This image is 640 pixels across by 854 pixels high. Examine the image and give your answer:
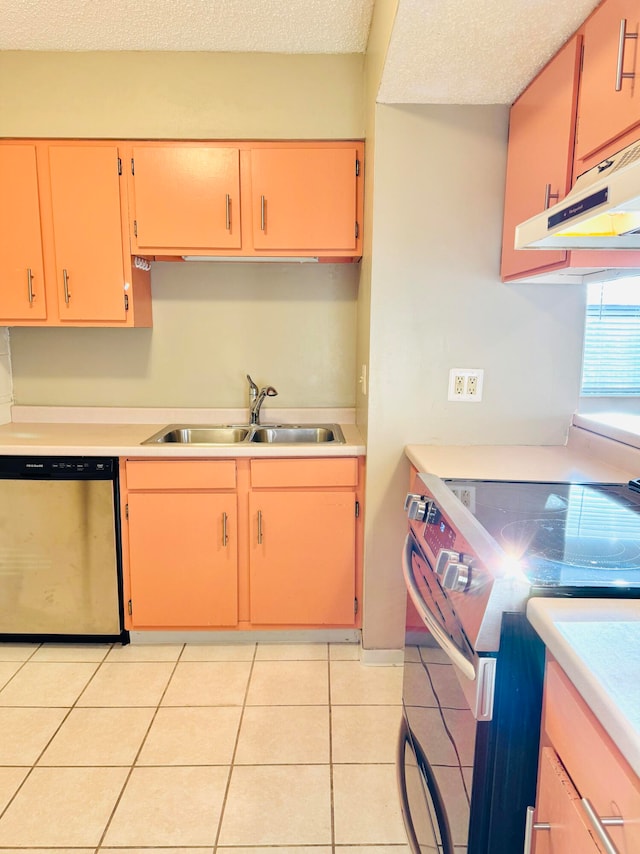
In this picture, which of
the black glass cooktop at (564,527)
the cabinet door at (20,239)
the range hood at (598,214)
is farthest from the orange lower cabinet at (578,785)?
the cabinet door at (20,239)

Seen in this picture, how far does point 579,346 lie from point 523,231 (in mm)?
887

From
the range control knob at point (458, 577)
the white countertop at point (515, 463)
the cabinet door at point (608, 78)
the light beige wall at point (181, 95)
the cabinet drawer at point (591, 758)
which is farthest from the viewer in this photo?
the light beige wall at point (181, 95)

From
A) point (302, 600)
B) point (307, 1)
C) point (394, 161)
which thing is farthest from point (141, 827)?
point (307, 1)

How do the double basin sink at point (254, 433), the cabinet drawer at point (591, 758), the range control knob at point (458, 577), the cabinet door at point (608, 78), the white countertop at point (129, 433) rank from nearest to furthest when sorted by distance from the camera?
the cabinet drawer at point (591, 758) < the range control knob at point (458, 577) < the cabinet door at point (608, 78) < the white countertop at point (129, 433) < the double basin sink at point (254, 433)

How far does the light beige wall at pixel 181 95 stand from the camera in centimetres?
240

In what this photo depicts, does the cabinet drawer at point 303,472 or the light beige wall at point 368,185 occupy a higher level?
the light beige wall at point 368,185

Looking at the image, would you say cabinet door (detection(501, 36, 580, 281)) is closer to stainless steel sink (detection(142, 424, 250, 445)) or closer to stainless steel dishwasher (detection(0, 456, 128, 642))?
stainless steel sink (detection(142, 424, 250, 445))

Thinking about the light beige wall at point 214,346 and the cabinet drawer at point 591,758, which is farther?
the light beige wall at point 214,346

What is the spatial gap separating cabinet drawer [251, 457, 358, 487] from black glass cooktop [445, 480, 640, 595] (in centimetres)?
76

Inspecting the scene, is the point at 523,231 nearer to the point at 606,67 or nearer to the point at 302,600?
the point at 606,67

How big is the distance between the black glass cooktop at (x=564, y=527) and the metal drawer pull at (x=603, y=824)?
1.11ft

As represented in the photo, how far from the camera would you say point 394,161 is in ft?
6.74

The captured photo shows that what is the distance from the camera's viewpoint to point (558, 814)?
0.82 meters

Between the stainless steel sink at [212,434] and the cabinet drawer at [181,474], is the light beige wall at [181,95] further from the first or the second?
the cabinet drawer at [181,474]
